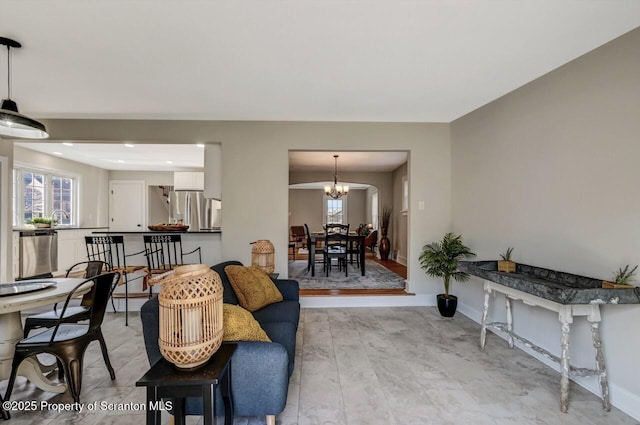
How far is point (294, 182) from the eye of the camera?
8.25 m

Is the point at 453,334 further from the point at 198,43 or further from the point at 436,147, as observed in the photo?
the point at 198,43

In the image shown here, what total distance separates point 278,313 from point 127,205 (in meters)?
7.04

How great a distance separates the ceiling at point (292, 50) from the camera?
6.12 ft

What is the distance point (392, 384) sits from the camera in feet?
7.41

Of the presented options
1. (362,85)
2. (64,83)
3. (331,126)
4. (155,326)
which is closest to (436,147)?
(331,126)

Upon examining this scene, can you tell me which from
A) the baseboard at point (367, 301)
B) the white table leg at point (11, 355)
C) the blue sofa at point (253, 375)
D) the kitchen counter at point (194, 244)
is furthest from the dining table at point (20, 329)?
the baseboard at point (367, 301)

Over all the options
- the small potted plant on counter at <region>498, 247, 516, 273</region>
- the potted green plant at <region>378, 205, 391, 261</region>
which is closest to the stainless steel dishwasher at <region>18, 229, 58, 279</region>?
the small potted plant on counter at <region>498, 247, 516, 273</region>

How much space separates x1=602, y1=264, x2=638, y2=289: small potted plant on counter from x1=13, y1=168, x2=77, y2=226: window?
8020 mm

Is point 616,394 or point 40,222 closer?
point 616,394

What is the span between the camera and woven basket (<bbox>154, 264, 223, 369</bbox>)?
124 cm

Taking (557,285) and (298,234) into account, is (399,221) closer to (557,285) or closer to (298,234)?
(298,234)

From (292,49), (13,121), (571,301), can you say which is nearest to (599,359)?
(571,301)

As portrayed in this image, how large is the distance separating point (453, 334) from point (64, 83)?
468cm

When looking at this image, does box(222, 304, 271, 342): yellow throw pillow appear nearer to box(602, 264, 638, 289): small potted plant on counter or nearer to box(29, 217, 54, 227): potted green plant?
box(602, 264, 638, 289): small potted plant on counter
